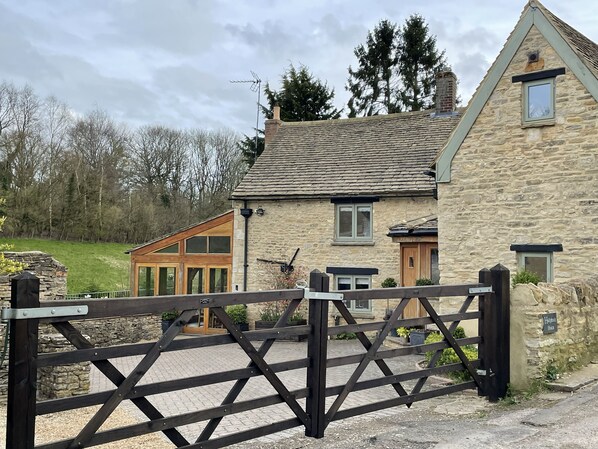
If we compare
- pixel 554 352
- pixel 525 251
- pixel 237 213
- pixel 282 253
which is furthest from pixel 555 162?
pixel 237 213

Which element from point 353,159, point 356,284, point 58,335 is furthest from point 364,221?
point 58,335

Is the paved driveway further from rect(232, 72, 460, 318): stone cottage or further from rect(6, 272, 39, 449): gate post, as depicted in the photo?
rect(6, 272, 39, 449): gate post

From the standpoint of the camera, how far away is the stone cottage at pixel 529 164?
12.8m

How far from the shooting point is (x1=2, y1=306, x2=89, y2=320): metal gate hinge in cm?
387

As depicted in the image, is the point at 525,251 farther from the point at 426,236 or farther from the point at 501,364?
the point at 501,364

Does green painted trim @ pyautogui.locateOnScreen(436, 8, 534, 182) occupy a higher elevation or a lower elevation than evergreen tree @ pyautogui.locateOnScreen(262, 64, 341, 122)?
lower

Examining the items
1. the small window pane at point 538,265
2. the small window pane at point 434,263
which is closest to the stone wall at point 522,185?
the small window pane at point 538,265

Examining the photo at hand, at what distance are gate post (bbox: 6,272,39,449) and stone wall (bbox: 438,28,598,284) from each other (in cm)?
1182

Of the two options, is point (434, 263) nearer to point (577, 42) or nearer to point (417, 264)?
point (417, 264)

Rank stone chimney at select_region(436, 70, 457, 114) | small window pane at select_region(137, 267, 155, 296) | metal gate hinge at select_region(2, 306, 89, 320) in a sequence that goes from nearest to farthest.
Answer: metal gate hinge at select_region(2, 306, 89, 320)
stone chimney at select_region(436, 70, 457, 114)
small window pane at select_region(137, 267, 155, 296)

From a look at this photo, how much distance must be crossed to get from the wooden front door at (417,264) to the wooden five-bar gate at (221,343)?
33.1ft

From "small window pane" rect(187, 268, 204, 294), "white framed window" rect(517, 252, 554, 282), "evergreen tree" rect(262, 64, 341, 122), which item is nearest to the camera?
"white framed window" rect(517, 252, 554, 282)

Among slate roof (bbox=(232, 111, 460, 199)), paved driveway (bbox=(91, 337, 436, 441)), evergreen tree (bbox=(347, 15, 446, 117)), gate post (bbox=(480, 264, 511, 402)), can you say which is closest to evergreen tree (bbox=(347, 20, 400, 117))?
evergreen tree (bbox=(347, 15, 446, 117))

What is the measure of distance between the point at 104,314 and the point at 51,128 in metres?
41.0
